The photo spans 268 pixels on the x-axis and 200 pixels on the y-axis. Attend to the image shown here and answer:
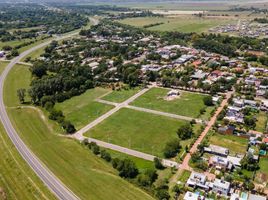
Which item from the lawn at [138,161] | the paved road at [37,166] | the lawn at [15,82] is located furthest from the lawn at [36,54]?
the lawn at [138,161]

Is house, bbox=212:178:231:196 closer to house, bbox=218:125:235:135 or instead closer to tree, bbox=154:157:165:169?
tree, bbox=154:157:165:169

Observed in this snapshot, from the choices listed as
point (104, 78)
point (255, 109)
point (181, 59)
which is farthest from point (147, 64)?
point (255, 109)

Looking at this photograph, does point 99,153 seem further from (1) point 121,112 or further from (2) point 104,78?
(2) point 104,78

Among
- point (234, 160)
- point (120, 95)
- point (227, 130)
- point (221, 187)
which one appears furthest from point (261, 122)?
point (120, 95)

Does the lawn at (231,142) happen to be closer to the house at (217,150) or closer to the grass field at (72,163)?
the house at (217,150)

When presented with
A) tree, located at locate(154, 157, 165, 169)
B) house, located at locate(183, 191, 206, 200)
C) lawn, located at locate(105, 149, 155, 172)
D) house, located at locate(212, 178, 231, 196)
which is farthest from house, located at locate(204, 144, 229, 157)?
house, located at locate(183, 191, 206, 200)

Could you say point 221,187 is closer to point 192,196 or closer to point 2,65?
point 192,196

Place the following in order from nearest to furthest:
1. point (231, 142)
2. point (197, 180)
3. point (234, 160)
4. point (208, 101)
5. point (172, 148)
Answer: point (197, 180) → point (234, 160) → point (172, 148) → point (231, 142) → point (208, 101)
